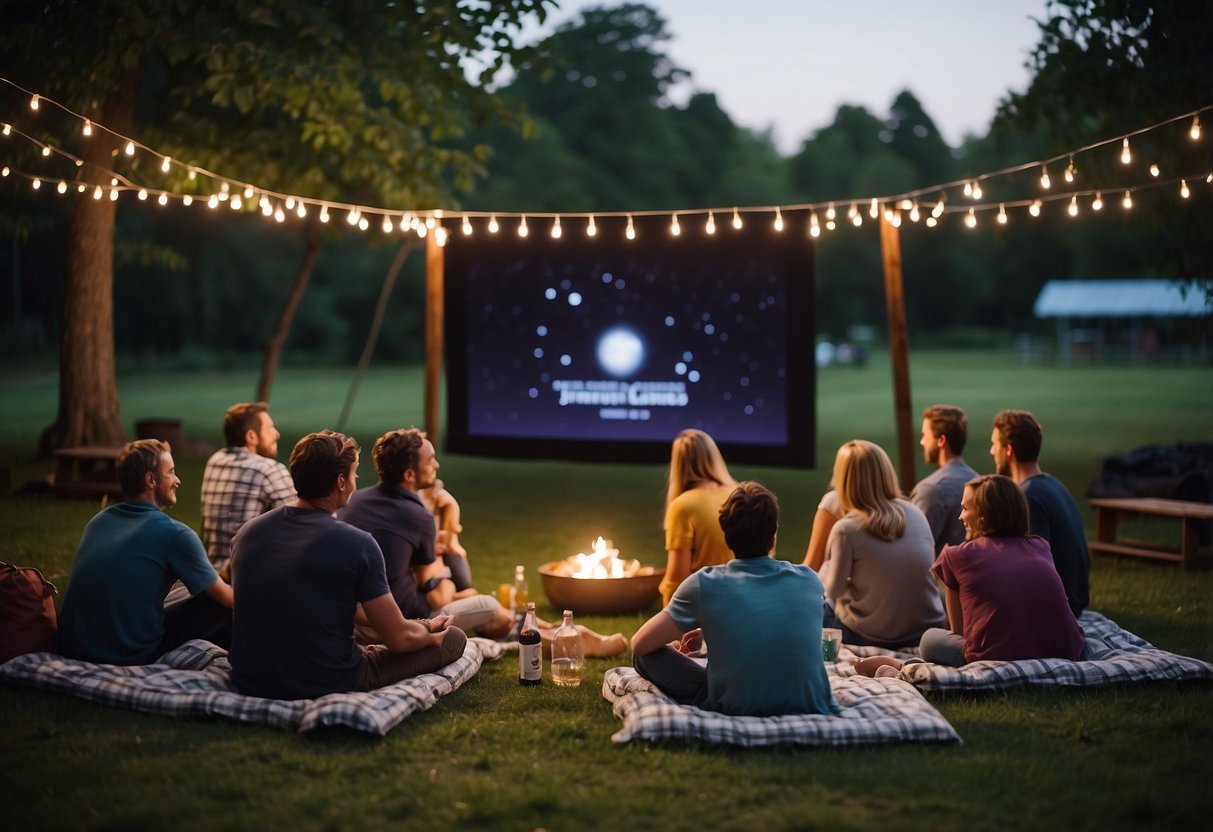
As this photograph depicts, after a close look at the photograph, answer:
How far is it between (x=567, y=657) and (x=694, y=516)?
3.89 ft

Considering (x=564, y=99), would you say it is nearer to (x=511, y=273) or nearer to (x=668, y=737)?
(x=511, y=273)

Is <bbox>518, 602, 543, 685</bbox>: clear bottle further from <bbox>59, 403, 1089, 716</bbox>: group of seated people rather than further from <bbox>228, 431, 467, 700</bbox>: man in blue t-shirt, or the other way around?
<bbox>228, 431, 467, 700</bbox>: man in blue t-shirt

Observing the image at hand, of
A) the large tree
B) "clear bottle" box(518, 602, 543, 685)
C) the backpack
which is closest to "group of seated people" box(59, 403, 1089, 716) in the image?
the backpack

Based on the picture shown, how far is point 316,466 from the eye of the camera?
→ 4.96 metres

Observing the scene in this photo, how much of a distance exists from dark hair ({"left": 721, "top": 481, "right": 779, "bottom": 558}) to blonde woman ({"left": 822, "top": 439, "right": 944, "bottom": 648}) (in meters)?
1.34

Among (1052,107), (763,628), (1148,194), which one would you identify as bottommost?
(763,628)

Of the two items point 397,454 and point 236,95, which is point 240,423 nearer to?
point 397,454

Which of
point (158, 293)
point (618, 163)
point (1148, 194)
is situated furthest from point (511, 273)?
point (618, 163)

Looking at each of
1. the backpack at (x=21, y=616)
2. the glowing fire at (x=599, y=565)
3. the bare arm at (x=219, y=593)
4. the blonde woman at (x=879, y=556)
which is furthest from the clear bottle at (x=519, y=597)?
the backpack at (x=21, y=616)

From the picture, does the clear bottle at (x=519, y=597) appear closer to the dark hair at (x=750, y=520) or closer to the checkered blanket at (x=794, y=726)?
the checkered blanket at (x=794, y=726)

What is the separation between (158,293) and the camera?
160 feet

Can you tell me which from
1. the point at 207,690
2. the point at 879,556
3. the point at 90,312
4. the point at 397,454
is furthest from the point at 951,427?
the point at 90,312

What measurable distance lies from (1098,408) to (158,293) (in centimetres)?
3811

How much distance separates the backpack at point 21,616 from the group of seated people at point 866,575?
2933 millimetres
